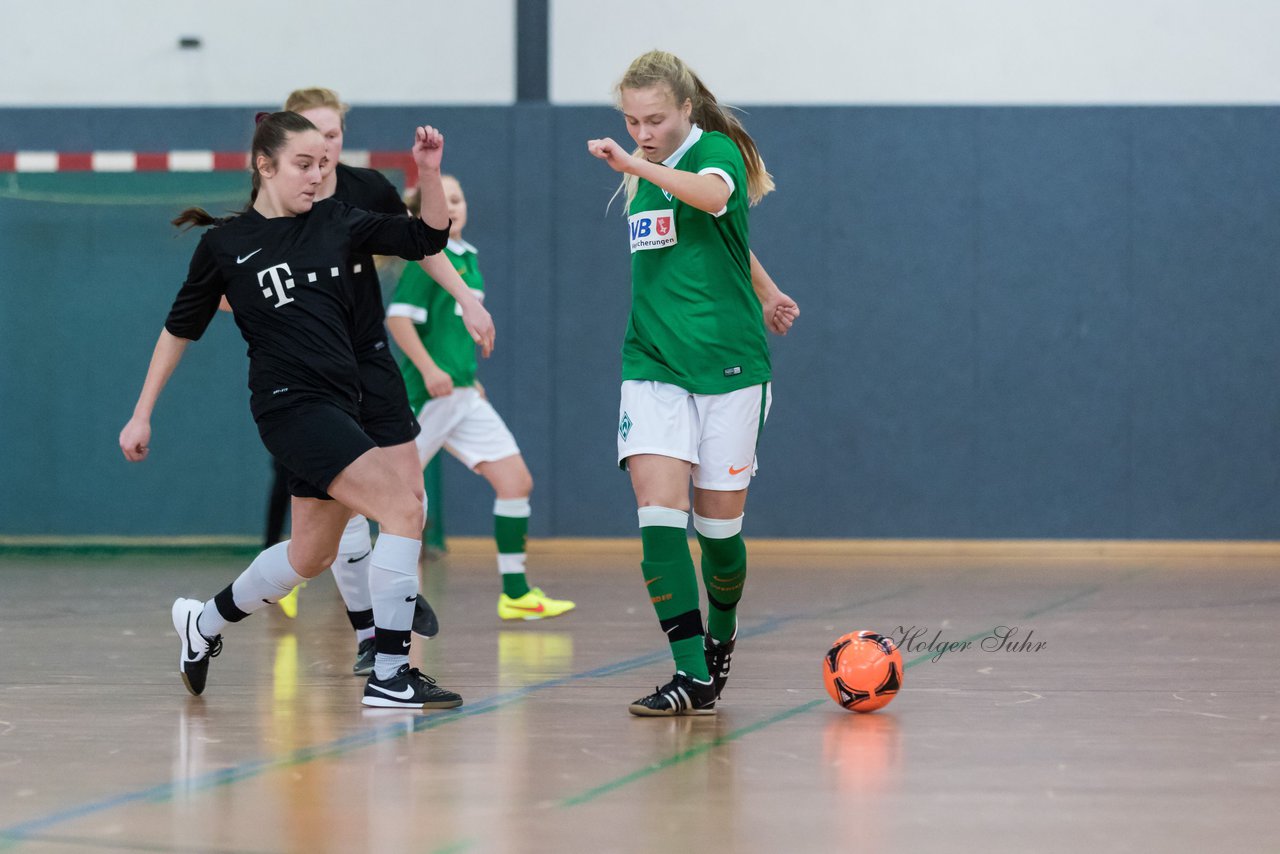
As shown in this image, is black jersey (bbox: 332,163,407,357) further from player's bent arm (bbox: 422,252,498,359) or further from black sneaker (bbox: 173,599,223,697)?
black sneaker (bbox: 173,599,223,697)

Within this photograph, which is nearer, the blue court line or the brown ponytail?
the blue court line

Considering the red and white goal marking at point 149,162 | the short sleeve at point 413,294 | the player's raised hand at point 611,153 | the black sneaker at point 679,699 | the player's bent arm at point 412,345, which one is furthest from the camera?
the red and white goal marking at point 149,162

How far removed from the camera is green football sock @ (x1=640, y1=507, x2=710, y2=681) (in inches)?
158

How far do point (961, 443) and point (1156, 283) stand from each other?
157 centimetres

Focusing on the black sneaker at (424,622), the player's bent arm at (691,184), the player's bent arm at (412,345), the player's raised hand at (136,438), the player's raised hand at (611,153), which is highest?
the player's raised hand at (611,153)

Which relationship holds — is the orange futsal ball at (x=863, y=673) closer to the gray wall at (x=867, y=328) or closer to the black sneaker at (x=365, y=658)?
the black sneaker at (x=365, y=658)

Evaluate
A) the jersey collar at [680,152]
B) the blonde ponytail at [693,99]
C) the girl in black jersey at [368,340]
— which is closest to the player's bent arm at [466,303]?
the girl in black jersey at [368,340]

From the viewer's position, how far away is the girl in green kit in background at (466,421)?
20.6 ft

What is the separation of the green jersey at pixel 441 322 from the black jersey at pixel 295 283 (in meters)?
2.01

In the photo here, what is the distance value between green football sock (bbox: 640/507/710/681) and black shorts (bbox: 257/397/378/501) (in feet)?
2.58

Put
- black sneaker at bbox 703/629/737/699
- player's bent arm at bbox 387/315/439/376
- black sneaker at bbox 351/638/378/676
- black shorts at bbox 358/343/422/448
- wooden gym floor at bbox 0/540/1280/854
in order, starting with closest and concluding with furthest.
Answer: wooden gym floor at bbox 0/540/1280/854, black sneaker at bbox 703/629/737/699, black shorts at bbox 358/343/422/448, black sneaker at bbox 351/638/378/676, player's bent arm at bbox 387/315/439/376

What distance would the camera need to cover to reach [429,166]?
4.02m

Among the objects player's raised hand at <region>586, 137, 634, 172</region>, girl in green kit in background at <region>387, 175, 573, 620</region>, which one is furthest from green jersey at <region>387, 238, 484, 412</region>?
player's raised hand at <region>586, 137, 634, 172</region>

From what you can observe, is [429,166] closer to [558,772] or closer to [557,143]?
[558,772]
